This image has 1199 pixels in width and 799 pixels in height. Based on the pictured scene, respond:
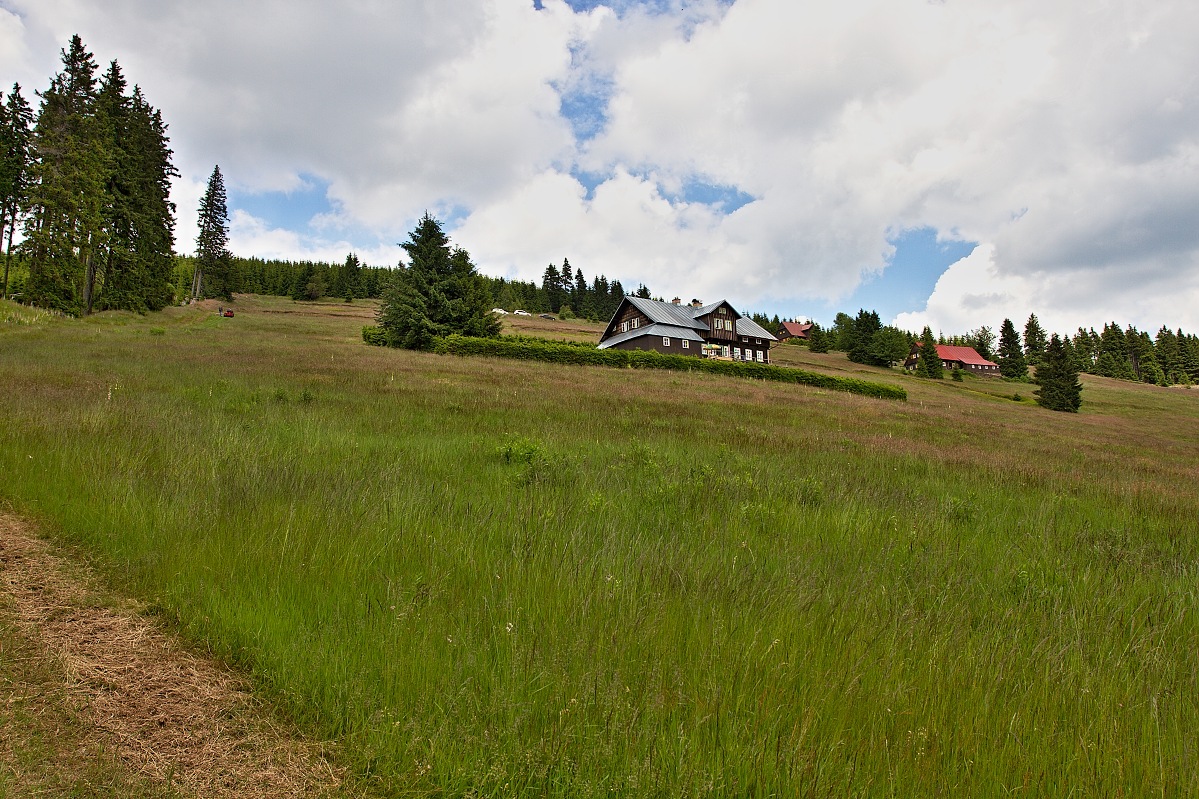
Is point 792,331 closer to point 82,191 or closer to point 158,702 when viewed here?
point 82,191

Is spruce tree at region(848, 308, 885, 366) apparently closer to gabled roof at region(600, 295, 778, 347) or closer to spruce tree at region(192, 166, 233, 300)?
gabled roof at region(600, 295, 778, 347)

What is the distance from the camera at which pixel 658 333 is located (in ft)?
209

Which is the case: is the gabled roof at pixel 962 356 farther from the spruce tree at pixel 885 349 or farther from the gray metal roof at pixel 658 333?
the gray metal roof at pixel 658 333

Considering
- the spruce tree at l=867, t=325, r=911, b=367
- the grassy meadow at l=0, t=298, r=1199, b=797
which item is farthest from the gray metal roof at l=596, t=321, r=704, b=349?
the grassy meadow at l=0, t=298, r=1199, b=797

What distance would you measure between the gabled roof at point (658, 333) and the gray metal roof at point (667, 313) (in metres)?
0.63

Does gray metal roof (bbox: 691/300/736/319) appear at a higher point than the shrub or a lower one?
higher

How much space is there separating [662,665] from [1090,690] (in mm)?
2317

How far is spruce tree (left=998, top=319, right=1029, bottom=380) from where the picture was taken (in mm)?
101250

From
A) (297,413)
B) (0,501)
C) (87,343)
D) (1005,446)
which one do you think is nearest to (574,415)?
(297,413)

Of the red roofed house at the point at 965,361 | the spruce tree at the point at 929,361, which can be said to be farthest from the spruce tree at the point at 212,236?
the red roofed house at the point at 965,361

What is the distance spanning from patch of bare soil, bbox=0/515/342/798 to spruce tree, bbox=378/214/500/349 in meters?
39.7

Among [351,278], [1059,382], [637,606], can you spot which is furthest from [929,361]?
[351,278]

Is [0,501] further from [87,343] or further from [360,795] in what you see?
[87,343]

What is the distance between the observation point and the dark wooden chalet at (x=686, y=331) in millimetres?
64562
